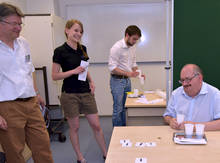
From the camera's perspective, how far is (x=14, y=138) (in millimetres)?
1688

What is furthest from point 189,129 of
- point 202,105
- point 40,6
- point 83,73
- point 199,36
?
point 40,6

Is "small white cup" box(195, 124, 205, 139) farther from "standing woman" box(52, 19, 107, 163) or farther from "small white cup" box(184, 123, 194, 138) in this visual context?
"standing woman" box(52, 19, 107, 163)

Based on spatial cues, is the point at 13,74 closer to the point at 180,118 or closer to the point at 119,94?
the point at 180,118

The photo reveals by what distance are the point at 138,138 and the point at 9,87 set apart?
1.03m

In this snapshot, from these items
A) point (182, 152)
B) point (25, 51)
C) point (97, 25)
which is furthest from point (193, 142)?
point (97, 25)

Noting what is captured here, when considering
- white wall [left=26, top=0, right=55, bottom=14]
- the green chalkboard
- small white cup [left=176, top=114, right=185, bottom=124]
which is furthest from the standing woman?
white wall [left=26, top=0, right=55, bottom=14]

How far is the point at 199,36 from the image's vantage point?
6.25 feet

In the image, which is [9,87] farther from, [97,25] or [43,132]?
[97,25]

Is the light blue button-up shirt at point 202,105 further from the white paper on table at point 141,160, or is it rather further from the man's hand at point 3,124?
the man's hand at point 3,124

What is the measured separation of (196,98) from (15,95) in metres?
1.42

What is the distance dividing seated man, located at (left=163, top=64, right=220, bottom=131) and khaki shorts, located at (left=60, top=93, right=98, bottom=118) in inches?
37.3

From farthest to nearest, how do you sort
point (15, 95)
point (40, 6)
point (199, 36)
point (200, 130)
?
point (40, 6) → point (199, 36) → point (15, 95) → point (200, 130)

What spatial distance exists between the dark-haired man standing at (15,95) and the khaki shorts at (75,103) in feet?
1.54

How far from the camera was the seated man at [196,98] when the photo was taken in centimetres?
164
